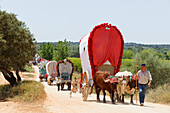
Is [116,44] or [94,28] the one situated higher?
[94,28]

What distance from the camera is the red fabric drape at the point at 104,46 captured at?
12.4 metres

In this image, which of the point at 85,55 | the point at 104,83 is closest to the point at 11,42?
the point at 85,55

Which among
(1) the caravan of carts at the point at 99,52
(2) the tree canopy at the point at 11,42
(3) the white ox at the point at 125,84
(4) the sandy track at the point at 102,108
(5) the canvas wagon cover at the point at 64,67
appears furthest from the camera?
(5) the canvas wagon cover at the point at 64,67

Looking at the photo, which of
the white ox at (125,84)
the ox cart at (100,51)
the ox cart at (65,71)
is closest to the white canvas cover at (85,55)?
the ox cart at (100,51)

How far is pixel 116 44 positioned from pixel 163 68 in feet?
54.5

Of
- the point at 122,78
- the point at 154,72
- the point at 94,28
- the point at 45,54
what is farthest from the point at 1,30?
the point at 45,54

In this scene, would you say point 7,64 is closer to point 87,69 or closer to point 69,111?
point 87,69

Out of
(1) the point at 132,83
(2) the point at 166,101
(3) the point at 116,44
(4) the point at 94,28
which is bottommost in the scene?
(2) the point at 166,101

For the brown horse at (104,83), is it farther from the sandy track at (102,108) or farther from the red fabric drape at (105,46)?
the red fabric drape at (105,46)

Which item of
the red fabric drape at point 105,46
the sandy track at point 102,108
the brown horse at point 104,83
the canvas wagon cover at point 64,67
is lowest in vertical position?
the sandy track at point 102,108

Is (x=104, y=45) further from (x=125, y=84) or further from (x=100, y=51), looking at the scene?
(x=125, y=84)

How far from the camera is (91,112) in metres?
7.93

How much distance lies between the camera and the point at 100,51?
41.8 feet

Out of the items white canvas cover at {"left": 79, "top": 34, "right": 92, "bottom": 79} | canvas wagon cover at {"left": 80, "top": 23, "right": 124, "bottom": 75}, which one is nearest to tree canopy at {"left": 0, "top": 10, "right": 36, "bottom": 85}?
white canvas cover at {"left": 79, "top": 34, "right": 92, "bottom": 79}
